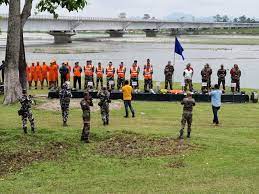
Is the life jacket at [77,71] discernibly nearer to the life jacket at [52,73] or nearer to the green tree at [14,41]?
the life jacket at [52,73]

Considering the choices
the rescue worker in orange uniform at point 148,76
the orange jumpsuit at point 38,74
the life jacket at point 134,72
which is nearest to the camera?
the rescue worker in orange uniform at point 148,76

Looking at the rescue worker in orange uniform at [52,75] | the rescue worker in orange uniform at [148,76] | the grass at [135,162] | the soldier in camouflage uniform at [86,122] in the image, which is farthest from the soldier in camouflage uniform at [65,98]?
the rescue worker in orange uniform at [52,75]

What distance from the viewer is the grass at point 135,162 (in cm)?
1347

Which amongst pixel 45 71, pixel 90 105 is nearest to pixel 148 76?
pixel 45 71

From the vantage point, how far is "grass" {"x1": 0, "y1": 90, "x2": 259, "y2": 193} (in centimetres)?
1347

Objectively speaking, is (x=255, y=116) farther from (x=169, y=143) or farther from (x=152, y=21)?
(x=152, y=21)

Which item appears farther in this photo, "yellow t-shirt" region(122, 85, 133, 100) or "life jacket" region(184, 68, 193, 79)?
"life jacket" region(184, 68, 193, 79)

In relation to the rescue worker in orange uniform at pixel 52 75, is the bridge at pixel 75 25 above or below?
above

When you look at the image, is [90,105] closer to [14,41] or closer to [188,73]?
[14,41]

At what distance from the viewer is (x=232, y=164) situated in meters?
15.6

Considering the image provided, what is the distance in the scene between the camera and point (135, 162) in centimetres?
1603

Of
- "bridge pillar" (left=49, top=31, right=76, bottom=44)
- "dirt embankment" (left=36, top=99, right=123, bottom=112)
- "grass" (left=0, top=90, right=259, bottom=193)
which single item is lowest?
"grass" (left=0, top=90, right=259, bottom=193)

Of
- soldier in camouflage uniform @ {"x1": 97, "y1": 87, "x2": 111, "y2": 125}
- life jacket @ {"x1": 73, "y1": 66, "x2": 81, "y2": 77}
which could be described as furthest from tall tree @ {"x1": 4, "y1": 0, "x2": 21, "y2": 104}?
soldier in camouflage uniform @ {"x1": 97, "y1": 87, "x2": 111, "y2": 125}

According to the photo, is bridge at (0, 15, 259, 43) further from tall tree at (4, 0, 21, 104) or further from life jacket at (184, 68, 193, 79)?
tall tree at (4, 0, 21, 104)
